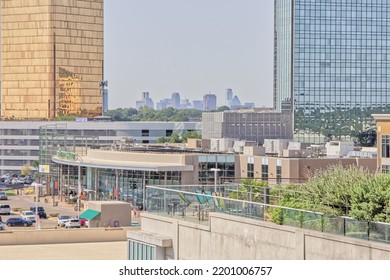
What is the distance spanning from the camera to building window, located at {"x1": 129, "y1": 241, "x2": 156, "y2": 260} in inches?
1898

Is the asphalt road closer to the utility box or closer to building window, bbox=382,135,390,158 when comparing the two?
the utility box

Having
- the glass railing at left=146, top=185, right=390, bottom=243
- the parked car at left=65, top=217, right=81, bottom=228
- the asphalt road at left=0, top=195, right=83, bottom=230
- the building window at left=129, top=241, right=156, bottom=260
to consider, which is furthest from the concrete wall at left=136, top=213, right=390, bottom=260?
the asphalt road at left=0, top=195, right=83, bottom=230

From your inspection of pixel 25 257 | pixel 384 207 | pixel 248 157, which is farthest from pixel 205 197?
pixel 248 157

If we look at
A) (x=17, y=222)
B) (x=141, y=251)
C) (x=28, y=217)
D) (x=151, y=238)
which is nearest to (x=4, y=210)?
(x=28, y=217)

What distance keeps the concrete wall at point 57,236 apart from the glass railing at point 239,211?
23472mm

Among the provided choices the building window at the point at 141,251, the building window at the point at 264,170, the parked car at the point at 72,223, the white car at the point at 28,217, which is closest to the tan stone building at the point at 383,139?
the building window at the point at 264,170

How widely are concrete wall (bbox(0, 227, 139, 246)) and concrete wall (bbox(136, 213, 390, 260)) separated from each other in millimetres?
25073

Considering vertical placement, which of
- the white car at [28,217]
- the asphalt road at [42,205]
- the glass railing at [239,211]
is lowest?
the asphalt road at [42,205]

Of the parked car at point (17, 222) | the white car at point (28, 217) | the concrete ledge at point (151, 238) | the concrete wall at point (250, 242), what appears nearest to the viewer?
the concrete wall at point (250, 242)

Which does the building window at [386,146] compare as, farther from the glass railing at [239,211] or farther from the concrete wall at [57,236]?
the glass railing at [239,211]

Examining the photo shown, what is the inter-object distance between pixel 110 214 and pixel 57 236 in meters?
24.4

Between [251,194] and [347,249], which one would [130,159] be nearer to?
[251,194]

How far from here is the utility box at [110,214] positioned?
9838cm

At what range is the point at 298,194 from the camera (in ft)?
147
